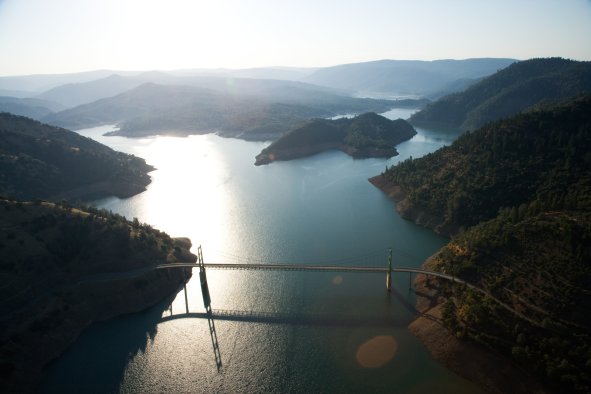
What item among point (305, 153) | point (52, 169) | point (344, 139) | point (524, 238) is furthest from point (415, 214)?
point (344, 139)

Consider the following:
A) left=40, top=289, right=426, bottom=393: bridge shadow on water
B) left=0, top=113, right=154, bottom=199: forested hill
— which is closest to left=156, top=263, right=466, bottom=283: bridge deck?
left=40, top=289, right=426, bottom=393: bridge shadow on water

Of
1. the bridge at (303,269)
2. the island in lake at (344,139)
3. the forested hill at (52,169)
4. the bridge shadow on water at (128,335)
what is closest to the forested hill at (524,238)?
the bridge at (303,269)

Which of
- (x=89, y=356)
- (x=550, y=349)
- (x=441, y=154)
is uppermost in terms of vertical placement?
(x=441, y=154)

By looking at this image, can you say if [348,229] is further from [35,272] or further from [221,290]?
[35,272]

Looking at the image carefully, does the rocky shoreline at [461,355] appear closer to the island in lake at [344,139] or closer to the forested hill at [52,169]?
the forested hill at [52,169]

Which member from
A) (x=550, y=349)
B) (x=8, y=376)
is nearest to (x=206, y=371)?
(x=8, y=376)

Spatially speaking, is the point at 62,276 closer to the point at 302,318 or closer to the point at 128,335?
the point at 128,335

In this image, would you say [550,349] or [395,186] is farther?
[395,186]
